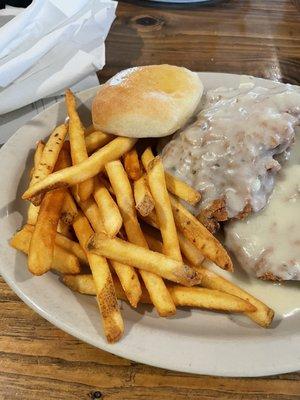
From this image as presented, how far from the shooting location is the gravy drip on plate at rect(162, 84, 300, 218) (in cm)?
145

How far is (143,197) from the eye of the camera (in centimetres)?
129

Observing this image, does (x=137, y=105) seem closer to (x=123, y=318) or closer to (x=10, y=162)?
(x=10, y=162)

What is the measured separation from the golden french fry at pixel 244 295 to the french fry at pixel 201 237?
4 centimetres

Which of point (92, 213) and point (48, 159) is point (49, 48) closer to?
point (48, 159)

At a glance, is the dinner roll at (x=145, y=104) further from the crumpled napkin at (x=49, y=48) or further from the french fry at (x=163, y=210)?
the crumpled napkin at (x=49, y=48)

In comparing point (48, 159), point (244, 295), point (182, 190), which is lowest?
point (244, 295)

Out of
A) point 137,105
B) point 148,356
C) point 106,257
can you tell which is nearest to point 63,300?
point 106,257

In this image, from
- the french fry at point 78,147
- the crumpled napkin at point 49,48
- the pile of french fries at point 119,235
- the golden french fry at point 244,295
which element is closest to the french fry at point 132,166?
the pile of french fries at point 119,235

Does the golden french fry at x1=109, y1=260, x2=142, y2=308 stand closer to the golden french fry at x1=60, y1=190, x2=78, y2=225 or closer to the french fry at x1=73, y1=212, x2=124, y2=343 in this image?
the french fry at x1=73, y1=212, x2=124, y2=343

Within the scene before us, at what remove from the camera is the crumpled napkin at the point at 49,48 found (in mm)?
1808

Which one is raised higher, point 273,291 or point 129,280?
point 129,280

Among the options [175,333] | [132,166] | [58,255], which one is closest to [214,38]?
[132,166]

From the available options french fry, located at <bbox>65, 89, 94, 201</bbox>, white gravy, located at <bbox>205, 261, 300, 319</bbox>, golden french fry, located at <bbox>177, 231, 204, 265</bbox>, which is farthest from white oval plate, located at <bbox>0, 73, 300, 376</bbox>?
french fry, located at <bbox>65, 89, 94, 201</bbox>

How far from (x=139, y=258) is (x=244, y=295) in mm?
272
